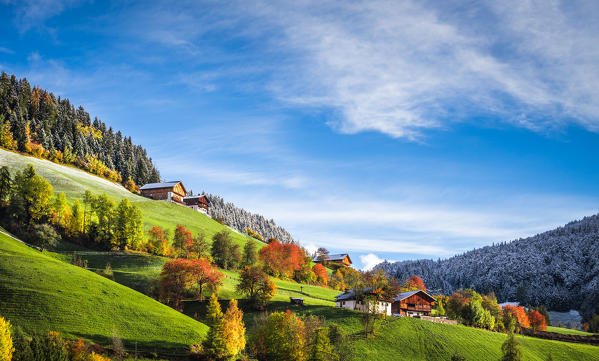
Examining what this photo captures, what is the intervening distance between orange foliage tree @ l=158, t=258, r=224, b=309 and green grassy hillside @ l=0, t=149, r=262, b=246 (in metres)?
41.4

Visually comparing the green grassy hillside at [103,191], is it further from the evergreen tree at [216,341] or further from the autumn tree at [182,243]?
the evergreen tree at [216,341]

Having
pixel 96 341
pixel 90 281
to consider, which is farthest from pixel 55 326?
pixel 90 281

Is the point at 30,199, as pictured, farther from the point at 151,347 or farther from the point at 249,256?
the point at 151,347

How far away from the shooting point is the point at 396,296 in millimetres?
103375

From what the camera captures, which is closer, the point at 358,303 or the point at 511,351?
the point at 511,351

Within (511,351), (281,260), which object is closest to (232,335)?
(511,351)

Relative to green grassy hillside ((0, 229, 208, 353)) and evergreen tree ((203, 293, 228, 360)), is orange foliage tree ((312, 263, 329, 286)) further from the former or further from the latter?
evergreen tree ((203, 293, 228, 360))

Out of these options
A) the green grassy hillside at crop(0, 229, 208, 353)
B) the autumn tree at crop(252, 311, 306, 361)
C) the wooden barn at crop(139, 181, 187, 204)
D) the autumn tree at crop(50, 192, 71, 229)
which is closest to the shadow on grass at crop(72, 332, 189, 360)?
the green grassy hillside at crop(0, 229, 208, 353)

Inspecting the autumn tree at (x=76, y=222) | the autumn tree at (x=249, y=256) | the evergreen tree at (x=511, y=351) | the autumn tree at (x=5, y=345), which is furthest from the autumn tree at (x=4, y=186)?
the evergreen tree at (x=511, y=351)

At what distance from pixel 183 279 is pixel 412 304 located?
5339cm

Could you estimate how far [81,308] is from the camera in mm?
63438

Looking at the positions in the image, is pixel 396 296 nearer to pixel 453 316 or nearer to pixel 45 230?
pixel 453 316

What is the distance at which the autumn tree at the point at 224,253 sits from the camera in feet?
416

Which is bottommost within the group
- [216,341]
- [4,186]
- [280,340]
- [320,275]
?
[280,340]
